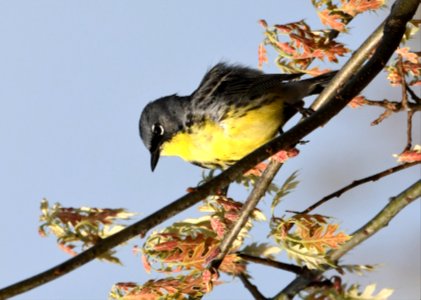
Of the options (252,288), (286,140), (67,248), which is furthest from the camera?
(252,288)

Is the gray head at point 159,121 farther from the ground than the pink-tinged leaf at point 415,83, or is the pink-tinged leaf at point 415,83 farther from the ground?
the gray head at point 159,121

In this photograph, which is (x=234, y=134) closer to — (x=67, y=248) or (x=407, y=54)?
(x=407, y=54)

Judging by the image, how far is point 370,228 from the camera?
140 inches

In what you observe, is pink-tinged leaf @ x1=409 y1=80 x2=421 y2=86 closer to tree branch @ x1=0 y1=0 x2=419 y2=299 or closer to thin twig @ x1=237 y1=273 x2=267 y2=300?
tree branch @ x1=0 y1=0 x2=419 y2=299

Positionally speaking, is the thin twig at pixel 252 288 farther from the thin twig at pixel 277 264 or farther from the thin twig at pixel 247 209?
the thin twig at pixel 247 209

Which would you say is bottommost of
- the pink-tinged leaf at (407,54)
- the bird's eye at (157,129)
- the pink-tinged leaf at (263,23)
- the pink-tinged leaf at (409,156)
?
the pink-tinged leaf at (409,156)

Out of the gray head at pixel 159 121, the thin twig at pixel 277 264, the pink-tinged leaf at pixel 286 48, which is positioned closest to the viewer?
the thin twig at pixel 277 264

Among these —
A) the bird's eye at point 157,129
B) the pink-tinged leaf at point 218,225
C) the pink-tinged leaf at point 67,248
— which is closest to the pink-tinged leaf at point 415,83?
the pink-tinged leaf at point 218,225

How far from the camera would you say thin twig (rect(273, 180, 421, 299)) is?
3.53m

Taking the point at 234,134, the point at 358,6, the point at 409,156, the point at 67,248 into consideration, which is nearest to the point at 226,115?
the point at 234,134

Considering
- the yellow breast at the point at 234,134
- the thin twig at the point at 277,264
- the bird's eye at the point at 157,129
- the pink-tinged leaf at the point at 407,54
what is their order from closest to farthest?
the thin twig at the point at 277,264
the pink-tinged leaf at the point at 407,54
the yellow breast at the point at 234,134
the bird's eye at the point at 157,129

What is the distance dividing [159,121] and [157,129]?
0.06 meters

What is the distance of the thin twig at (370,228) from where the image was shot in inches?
139

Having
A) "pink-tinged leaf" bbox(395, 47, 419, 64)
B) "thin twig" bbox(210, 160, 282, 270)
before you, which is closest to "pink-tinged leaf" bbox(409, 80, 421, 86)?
"pink-tinged leaf" bbox(395, 47, 419, 64)
